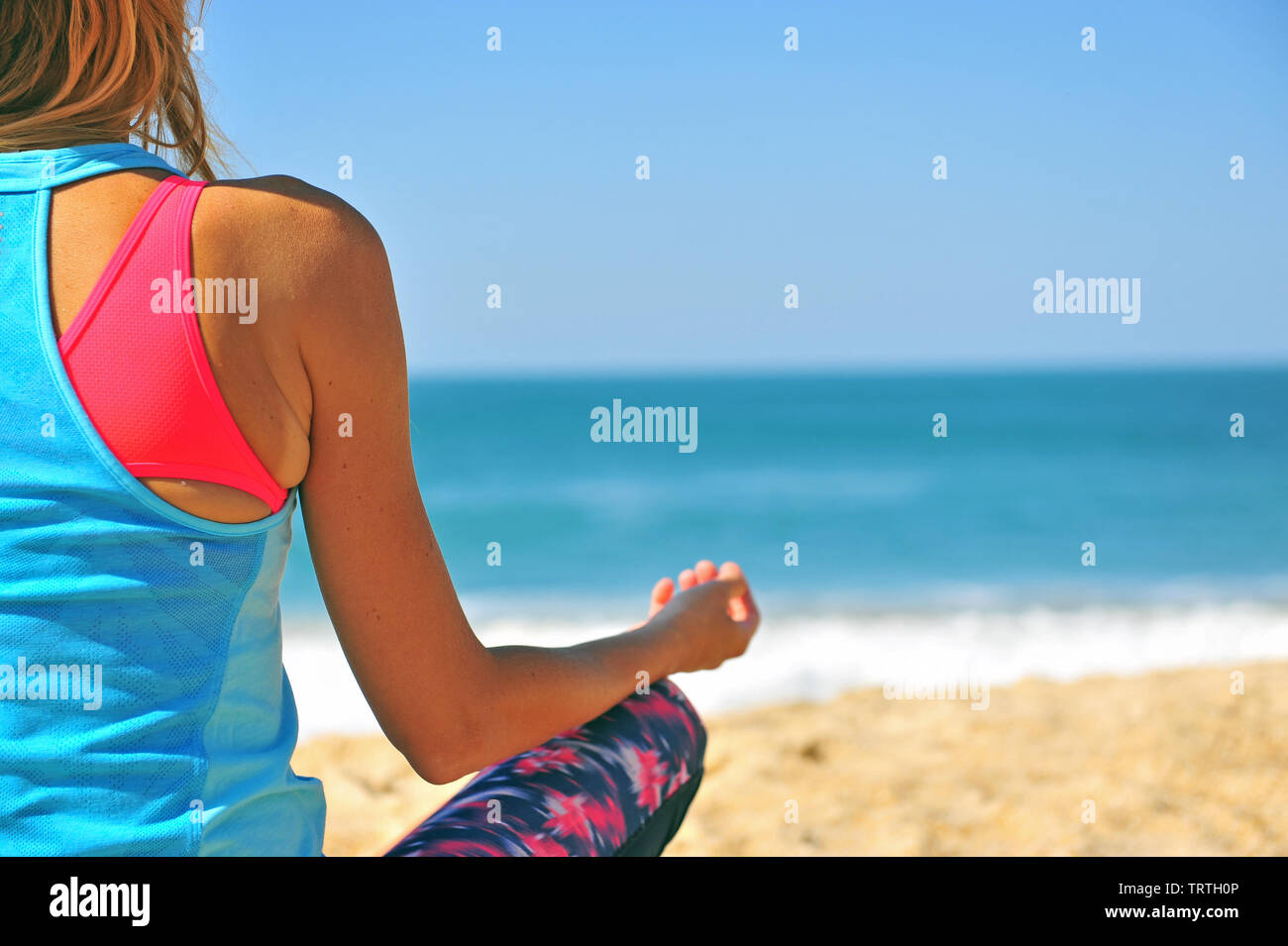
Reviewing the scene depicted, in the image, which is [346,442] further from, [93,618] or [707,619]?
[707,619]

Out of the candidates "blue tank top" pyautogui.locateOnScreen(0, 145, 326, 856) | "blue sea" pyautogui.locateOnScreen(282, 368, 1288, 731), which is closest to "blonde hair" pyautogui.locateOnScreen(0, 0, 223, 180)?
"blue tank top" pyautogui.locateOnScreen(0, 145, 326, 856)

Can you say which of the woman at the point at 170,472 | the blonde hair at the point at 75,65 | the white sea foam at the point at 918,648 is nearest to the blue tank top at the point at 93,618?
the woman at the point at 170,472

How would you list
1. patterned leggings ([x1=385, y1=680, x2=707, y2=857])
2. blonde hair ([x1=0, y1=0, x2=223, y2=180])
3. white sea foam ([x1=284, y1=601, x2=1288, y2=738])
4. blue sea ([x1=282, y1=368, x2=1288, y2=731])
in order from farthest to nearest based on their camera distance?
1. blue sea ([x1=282, y1=368, x2=1288, y2=731])
2. white sea foam ([x1=284, y1=601, x2=1288, y2=738])
3. patterned leggings ([x1=385, y1=680, x2=707, y2=857])
4. blonde hair ([x1=0, y1=0, x2=223, y2=180])

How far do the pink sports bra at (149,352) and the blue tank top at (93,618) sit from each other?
19 millimetres

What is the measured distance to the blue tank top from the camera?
0.85 m

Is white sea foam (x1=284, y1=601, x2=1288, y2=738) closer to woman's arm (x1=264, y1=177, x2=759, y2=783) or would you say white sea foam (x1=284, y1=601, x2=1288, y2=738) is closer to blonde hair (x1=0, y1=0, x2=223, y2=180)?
woman's arm (x1=264, y1=177, x2=759, y2=783)

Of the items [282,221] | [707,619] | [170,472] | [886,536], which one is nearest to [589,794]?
[707,619]

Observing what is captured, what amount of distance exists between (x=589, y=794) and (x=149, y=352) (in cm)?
77

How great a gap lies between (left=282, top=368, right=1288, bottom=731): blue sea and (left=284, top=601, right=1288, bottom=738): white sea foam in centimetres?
3

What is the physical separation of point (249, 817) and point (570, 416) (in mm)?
31324

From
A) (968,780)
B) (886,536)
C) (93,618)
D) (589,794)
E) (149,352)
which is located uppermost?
(149,352)

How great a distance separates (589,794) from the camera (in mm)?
1295
